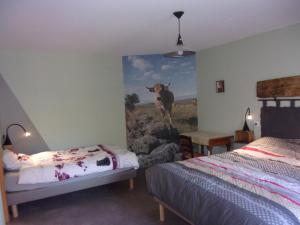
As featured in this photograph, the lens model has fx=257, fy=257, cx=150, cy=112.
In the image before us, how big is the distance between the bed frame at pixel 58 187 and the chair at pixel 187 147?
123cm

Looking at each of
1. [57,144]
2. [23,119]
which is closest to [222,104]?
[57,144]

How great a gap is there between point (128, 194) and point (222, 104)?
2.26 meters

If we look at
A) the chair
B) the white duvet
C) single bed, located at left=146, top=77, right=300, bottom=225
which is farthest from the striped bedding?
the chair

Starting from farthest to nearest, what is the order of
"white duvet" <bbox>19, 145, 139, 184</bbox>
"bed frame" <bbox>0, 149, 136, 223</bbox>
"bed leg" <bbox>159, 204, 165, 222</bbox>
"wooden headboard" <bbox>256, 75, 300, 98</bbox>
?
1. "wooden headboard" <bbox>256, 75, 300, 98</bbox>
2. "white duvet" <bbox>19, 145, 139, 184</bbox>
3. "bed frame" <bbox>0, 149, 136, 223</bbox>
4. "bed leg" <bbox>159, 204, 165, 222</bbox>

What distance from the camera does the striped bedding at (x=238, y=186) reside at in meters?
1.74

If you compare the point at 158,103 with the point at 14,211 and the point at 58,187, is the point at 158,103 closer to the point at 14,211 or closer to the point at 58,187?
the point at 58,187

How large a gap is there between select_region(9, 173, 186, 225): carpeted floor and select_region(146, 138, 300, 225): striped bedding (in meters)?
0.41

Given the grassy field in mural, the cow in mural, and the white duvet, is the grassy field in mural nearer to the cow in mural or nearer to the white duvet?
the cow in mural

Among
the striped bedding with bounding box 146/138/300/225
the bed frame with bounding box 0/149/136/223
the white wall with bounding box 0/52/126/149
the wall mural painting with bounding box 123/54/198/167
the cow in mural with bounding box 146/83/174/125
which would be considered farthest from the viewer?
the cow in mural with bounding box 146/83/174/125

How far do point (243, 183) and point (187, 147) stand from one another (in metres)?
2.45

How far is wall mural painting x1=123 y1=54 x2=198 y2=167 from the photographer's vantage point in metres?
4.92

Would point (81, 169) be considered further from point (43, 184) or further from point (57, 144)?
point (57, 144)

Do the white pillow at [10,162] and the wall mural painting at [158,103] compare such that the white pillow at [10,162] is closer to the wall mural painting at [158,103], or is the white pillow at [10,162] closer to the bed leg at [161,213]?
the bed leg at [161,213]

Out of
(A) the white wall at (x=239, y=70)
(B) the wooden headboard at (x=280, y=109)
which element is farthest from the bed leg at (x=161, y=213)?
(A) the white wall at (x=239, y=70)
